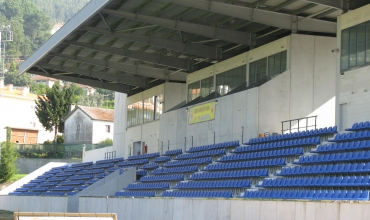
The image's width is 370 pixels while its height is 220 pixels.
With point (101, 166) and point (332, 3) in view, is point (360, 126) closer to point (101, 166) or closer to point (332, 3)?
point (332, 3)

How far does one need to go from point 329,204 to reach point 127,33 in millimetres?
16730

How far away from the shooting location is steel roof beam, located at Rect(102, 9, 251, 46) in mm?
26078

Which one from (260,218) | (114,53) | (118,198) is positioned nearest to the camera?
(260,218)

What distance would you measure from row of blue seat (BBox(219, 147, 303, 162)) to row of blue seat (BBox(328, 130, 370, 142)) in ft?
4.75

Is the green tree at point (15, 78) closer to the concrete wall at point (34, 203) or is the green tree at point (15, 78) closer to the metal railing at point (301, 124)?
the concrete wall at point (34, 203)

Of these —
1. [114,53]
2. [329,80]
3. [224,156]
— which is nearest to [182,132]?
[114,53]

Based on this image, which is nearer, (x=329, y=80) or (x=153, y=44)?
(x=329, y=80)

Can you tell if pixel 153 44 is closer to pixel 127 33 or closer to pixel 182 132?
pixel 127 33

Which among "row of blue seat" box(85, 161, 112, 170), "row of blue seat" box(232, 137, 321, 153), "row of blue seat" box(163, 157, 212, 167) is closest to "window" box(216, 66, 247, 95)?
"row of blue seat" box(163, 157, 212, 167)

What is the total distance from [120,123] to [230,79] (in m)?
15.4

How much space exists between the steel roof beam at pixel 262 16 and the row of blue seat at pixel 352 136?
6676mm

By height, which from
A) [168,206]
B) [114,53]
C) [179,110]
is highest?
[114,53]

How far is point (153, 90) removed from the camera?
1523 inches

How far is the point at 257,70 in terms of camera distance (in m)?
27.9
